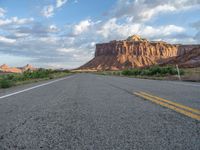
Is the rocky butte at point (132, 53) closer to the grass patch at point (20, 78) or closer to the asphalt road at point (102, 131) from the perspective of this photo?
the grass patch at point (20, 78)

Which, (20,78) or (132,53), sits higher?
(132,53)

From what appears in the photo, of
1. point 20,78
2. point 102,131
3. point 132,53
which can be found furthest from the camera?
point 132,53

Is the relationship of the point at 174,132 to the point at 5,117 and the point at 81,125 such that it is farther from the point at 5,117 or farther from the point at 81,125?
the point at 5,117

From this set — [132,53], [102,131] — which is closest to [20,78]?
[102,131]

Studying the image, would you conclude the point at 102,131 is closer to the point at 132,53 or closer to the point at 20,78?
the point at 20,78

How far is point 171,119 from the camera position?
4449 millimetres

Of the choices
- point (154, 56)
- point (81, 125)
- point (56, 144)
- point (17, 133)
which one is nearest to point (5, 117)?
point (17, 133)

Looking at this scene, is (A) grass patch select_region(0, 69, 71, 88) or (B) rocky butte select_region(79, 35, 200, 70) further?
(B) rocky butte select_region(79, 35, 200, 70)

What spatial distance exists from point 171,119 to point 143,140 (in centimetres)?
142

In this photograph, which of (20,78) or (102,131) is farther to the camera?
(20,78)

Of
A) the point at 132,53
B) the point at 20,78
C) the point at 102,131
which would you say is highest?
the point at 132,53

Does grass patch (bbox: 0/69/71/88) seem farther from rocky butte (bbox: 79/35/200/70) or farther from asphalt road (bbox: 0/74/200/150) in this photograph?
rocky butte (bbox: 79/35/200/70)

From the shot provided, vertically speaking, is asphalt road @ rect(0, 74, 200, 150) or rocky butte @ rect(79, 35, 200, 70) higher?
rocky butte @ rect(79, 35, 200, 70)

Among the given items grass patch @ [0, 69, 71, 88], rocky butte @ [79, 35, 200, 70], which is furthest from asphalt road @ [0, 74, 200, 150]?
rocky butte @ [79, 35, 200, 70]
